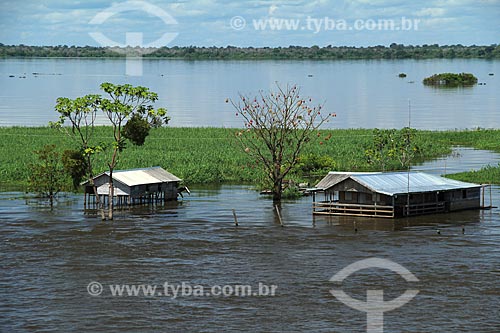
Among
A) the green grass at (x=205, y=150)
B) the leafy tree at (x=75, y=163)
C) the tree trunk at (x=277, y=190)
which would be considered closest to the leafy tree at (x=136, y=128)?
the leafy tree at (x=75, y=163)

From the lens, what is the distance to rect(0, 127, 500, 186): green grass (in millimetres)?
86438

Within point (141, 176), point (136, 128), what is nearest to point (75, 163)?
point (141, 176)

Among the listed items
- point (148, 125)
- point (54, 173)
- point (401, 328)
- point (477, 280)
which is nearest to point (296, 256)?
point (477, 280)

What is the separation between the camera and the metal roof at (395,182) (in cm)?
6737

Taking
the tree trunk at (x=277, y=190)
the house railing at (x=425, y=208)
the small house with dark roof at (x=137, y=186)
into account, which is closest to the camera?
the house railing at (x=425, y=208)

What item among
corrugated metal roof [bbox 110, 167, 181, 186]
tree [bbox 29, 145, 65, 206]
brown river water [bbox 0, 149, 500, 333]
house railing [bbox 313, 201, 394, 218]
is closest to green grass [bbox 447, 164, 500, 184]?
brown river water [bbox 0, 149, 500, 333]

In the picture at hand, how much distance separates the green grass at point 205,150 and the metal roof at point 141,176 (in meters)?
8.68

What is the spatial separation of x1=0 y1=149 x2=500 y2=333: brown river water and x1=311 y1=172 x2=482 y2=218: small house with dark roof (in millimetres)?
1231

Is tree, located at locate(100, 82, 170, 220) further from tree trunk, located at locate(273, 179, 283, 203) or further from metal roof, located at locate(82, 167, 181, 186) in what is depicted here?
tree trunk, located at locate(273, 179, 283, 203)

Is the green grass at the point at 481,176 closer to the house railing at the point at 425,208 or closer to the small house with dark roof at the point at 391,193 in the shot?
the small house with dark roof at the point at 391,193

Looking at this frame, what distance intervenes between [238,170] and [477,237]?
31.2 m

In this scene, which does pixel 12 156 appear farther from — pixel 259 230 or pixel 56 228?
pixel 259 230

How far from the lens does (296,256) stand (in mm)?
56312

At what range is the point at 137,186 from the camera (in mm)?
72875
